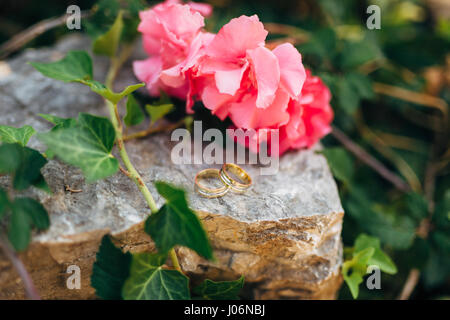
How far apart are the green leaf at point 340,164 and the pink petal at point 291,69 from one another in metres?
0.26

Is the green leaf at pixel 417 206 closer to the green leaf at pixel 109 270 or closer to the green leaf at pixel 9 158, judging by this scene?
the green leaf at pixel 109 270

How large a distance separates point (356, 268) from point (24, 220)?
26.5 inches

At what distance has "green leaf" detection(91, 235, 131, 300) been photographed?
683mm

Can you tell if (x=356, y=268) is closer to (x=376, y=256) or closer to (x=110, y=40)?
(x=376, y=256)

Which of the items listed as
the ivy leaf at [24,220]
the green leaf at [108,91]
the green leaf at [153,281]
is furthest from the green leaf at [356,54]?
the ivy leaf at [24,220]

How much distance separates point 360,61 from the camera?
3.76 ft

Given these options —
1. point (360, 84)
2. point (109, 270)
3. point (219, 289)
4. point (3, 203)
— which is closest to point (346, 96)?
point (360, 84)

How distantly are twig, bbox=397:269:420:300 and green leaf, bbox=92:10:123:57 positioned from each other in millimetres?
990

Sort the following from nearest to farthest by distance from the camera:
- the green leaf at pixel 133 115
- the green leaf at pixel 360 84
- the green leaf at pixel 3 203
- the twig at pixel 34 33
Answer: the green leaf at pixel 3 203 < the green leaf at pixel 133 115 < the twig at pixel 34 33 < the green leaf at pixel 360 84

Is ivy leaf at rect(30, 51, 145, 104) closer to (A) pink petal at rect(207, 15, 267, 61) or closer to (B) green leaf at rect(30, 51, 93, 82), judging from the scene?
(B) green leaf at rect(30, 51, 93, 82)

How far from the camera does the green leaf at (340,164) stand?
3.25 feet

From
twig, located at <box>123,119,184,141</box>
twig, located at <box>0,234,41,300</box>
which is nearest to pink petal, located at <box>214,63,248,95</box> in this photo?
twig, located at <box>123,119,184,141</box>

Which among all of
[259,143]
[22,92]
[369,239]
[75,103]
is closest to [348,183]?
[369,239]

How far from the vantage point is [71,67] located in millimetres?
860
